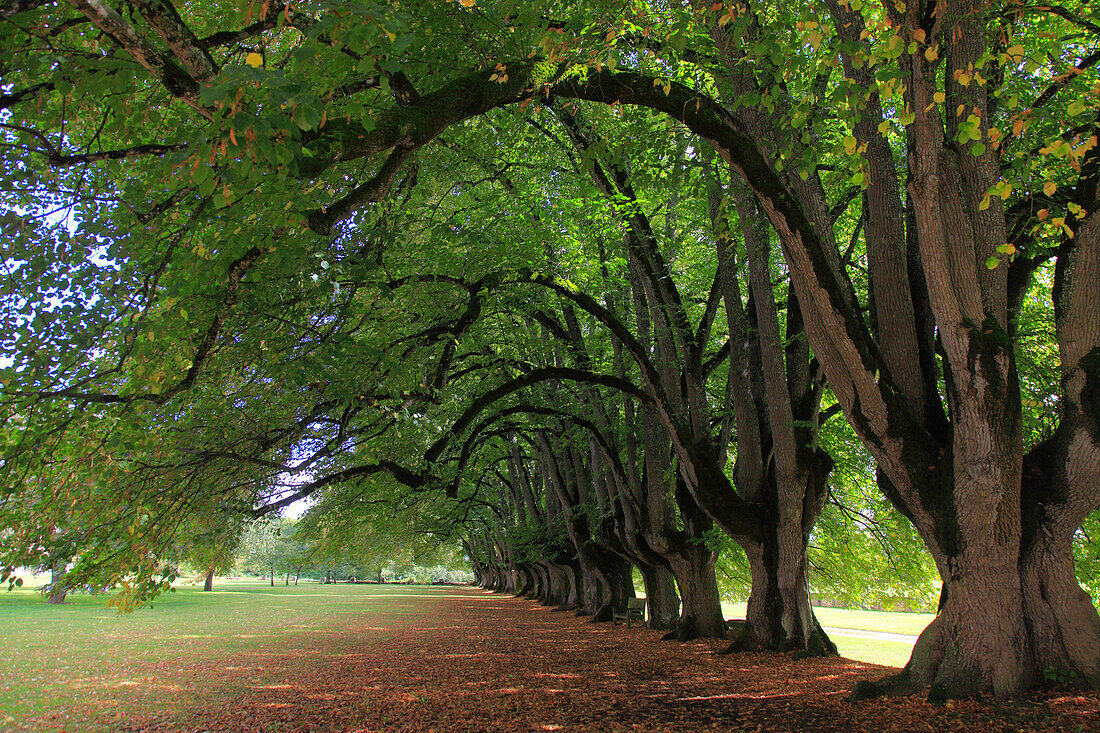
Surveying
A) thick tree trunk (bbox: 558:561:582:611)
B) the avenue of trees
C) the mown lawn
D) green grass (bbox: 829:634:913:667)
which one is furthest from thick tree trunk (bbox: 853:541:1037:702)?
thick tree trunk (bbox: 558:561:582:611)

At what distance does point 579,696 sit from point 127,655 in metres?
11.9

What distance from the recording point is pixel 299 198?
4.10 m

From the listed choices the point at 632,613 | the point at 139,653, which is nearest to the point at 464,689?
the point at 632,613

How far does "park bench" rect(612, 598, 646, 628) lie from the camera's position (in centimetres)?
1723

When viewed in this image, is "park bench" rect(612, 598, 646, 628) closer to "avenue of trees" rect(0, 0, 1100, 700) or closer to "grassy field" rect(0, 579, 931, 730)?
"grassy field" rect(0, 579, 931, 730)

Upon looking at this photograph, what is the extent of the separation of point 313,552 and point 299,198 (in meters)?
21.4

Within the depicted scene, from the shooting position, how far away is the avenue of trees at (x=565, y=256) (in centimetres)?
420

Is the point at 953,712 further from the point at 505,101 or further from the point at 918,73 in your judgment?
the point at 505,101

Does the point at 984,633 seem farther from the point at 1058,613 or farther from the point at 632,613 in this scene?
the point at 632,613

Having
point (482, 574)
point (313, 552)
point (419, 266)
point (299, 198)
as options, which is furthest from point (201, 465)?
point (482, 574)

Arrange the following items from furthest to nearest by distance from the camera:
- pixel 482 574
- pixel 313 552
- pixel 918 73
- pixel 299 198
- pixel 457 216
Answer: pixel 482 574 < pixel 313 552 < pixel 457 216 < pixel 918 73 < pixel 299 198

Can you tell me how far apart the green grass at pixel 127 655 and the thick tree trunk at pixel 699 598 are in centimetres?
809

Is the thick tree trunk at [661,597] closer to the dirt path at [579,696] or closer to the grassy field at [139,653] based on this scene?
the dirt path at [579,696]

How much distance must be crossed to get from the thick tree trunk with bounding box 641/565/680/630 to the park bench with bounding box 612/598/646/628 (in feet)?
4.75
